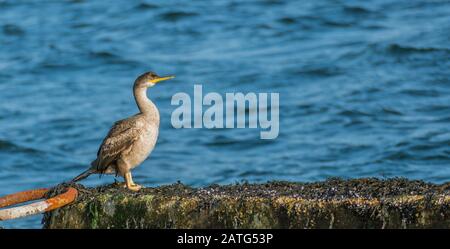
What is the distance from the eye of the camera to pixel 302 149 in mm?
19469

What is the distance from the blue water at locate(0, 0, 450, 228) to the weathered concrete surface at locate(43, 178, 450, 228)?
753 cm

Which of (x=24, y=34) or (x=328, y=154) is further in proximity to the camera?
(x=24, y=34)

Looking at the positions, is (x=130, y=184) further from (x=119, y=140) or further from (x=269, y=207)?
(x=269, y=207)

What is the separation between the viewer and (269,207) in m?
8.08

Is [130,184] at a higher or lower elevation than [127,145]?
lower

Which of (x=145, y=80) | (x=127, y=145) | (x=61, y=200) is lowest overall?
(x=61, y=200)

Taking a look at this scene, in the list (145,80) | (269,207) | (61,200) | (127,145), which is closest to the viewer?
(269,207)

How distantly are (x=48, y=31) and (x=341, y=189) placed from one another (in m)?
19.6

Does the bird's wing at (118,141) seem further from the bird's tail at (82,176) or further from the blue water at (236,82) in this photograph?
the blue water at (236,82)

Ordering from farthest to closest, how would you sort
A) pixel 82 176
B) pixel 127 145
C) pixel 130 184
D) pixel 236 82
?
pixel 236 82 < pixel 127 145 < pixel 82 176 < pixel 130 184

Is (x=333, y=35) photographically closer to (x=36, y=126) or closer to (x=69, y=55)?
(x=69, y=55)

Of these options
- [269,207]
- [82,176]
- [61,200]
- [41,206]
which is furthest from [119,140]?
[269,207]

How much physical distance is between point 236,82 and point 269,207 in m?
14.6
